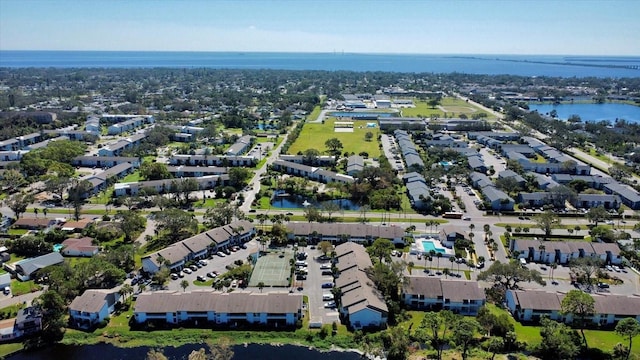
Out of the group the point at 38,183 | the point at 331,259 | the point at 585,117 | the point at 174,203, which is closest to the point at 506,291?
the point at 331,259

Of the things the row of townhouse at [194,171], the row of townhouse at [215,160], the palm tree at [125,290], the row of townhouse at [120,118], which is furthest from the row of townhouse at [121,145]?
the palm tree at [125,290]

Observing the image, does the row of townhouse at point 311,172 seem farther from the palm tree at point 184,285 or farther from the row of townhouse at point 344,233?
the palm tree at point 184,285

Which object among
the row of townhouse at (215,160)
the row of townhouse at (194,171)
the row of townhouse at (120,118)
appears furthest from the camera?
the row of townhouse at (120,118)

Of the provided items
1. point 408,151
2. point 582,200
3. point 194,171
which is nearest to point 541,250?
point 582,200

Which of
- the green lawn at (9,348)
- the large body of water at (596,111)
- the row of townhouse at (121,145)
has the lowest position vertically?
the green lawn at (9,348)

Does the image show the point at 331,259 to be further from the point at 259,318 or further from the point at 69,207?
the point at 69,207

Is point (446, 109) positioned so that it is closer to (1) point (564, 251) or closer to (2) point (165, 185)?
(2) point (165, 185)

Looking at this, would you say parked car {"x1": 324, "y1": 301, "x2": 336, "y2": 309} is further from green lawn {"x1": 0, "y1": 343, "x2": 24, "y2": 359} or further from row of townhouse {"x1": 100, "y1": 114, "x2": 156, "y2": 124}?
row of townhouse {"x1": 100, "y1": 114, "x2": 156, "y2": 124}
